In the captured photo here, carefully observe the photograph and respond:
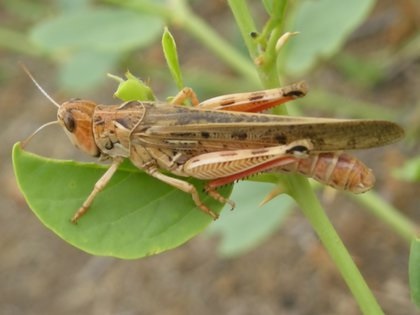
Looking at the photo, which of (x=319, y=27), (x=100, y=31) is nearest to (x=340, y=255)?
(x=319, y=27)

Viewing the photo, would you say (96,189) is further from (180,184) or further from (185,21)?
(185,21)

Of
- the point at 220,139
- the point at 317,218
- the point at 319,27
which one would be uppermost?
the point at 317,218

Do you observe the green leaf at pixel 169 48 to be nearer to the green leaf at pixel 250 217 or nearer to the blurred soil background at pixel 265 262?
the green leaf at pixel 250 217

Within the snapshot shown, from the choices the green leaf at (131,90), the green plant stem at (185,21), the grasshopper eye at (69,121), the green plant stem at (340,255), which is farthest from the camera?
the green plant stem at (185,21)

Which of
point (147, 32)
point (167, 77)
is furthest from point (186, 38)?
point (147, 32)

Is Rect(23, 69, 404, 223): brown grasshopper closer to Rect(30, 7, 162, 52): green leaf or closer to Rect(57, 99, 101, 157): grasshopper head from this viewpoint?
Rect(57, 99, 101, 157): grasshopper head

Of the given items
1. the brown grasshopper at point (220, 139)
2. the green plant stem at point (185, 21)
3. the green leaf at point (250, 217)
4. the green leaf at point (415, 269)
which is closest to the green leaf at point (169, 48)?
the brown grasshopper at point (220, 139)

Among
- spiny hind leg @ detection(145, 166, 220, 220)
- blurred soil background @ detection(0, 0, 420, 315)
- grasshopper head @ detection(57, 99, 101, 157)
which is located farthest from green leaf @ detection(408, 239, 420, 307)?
blurred soil background @ detection(0, 0, 420, 315)
